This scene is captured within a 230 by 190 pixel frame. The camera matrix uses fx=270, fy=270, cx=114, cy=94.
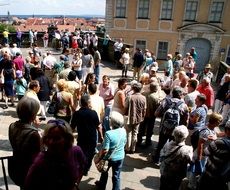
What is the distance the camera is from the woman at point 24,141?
128 inches

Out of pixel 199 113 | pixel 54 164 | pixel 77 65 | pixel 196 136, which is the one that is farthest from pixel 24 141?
pixel 77 65

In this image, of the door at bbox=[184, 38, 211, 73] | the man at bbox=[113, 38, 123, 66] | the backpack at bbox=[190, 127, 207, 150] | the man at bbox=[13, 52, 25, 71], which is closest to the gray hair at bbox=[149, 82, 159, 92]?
the backpack at bbox=[190, 127, 207, 150]

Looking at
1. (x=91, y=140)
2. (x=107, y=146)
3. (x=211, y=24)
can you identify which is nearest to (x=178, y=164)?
(x=107, y=146)

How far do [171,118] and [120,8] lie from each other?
69.0 feet

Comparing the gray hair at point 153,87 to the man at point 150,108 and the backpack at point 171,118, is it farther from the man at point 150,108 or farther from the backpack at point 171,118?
the backpack at point 171,118

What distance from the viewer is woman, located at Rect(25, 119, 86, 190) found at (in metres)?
2.52

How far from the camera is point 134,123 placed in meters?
5.93

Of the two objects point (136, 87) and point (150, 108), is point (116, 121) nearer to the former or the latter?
point (136, 87)

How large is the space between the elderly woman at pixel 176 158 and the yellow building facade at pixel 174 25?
2164 cm

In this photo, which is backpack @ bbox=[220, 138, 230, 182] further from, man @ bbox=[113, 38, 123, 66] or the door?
the door

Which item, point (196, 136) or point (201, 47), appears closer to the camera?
point (196, 136)

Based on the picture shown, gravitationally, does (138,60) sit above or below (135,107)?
below

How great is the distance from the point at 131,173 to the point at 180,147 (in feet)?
5.97

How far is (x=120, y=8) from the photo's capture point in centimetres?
2453
